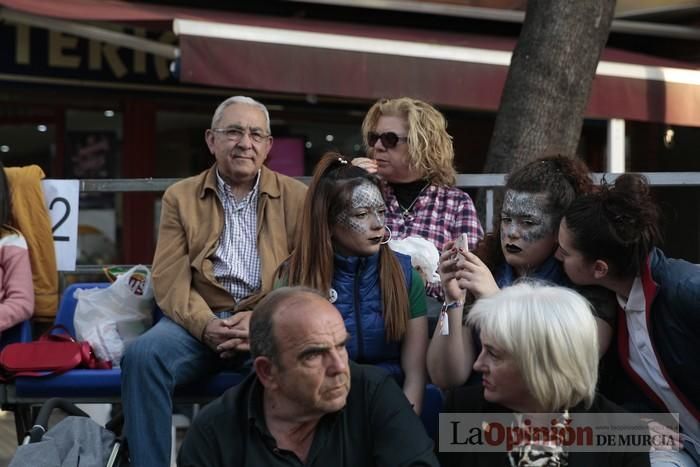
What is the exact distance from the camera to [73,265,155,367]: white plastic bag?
4734 mm

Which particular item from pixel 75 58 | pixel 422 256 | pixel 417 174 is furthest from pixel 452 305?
pixel 75 58

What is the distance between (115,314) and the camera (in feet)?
15.7

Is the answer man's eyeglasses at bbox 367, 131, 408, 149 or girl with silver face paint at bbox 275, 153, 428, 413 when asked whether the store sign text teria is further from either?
girl with silver face paint at bbox 275, 153, 428, 413

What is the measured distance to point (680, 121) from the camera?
9.15 meters

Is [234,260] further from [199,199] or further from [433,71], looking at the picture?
[433,71]

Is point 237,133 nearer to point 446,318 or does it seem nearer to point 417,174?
point 417,174

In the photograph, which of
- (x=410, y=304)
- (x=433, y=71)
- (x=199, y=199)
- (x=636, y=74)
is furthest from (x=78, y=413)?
(x=636, y=74)

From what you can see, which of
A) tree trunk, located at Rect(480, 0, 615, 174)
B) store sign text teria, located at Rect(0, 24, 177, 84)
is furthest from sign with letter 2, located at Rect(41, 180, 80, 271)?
store sign text teria, located at Rect(0, 24, 177, 84)

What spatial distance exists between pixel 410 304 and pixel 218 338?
2.57 feet

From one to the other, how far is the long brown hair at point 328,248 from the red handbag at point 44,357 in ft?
3.07

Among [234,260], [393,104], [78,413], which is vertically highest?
[393,104]

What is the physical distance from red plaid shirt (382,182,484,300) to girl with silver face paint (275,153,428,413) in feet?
1.46

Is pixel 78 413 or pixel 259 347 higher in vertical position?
pixel 259 347

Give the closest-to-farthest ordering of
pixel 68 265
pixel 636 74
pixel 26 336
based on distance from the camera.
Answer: pixel 26 336 < pixel 68 265 < pixel 636 74
